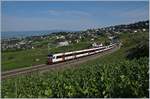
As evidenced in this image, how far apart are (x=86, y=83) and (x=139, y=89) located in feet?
14.9

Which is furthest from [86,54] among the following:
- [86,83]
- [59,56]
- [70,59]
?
[86,83]

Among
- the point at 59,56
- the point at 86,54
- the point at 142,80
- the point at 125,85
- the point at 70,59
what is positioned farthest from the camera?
the point at 86,54

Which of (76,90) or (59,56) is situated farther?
(59,56)

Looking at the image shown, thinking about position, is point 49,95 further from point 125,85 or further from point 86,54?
point 86,54

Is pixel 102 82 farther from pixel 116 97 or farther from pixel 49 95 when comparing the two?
pixel 116 97

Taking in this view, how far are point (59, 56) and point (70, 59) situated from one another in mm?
6144

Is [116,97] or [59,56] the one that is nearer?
[116,97]

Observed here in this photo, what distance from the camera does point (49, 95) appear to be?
50.8 feet

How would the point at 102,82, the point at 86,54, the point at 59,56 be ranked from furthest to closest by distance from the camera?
the point at 86,54, the point at 59,56, the point at 102,82

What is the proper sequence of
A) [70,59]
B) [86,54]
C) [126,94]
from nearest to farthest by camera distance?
[126,94] → [70,59] → [86,54]

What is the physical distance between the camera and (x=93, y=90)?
1509 cm

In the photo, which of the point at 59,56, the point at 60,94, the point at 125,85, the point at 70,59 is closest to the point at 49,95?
the point at 60,94

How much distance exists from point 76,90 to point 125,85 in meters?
2.59

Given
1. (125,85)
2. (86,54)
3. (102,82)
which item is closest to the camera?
(125,85)
